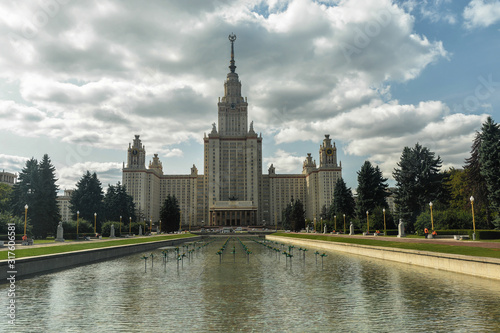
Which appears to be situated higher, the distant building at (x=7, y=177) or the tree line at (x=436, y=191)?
the distant building at (x=7, y=177)

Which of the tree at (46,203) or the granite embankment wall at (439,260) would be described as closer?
the granite embankment wall at (439,260)

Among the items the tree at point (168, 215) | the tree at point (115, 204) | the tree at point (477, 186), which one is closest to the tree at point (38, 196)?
the tree at point (115, 204)

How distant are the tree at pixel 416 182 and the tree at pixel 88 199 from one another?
6099 centimetres

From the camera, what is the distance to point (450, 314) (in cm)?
1244

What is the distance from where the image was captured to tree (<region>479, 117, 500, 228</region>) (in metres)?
46.1

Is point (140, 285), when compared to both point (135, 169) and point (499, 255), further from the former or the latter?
point (135, 169)

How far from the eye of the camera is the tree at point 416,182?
6544 cm

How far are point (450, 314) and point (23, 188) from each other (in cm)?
6996

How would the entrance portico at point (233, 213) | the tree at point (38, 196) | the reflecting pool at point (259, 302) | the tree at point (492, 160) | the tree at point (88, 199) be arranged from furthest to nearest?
1. the entrance portico at point (233, 213)
2. the tree at point (88, 199)
3. the tree at point (38, 196)
4. the tree at point (492, 160)
5. the reflecting pool at point (259, 302)

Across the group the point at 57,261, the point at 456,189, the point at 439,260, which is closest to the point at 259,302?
the point at 439,260

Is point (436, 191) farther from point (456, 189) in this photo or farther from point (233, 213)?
point (233, 213)

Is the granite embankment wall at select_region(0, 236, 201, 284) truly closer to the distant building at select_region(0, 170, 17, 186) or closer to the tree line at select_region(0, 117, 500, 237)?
the tree line at select_region(0, 117, 500, 237)

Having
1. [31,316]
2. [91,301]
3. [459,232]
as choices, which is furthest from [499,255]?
[459,232]

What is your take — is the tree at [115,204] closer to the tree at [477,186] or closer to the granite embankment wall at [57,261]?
the granite embankment wall at [57,261]
